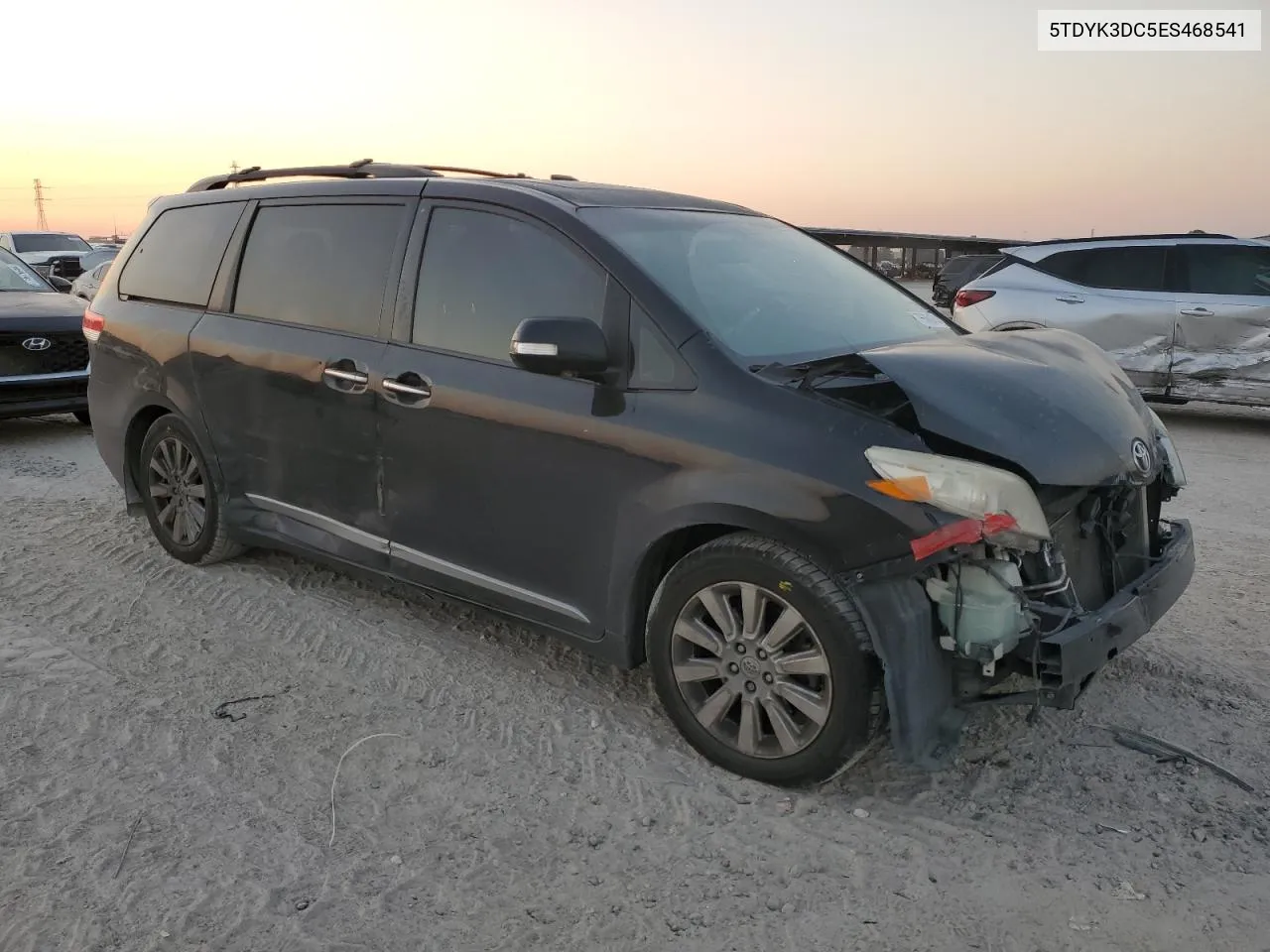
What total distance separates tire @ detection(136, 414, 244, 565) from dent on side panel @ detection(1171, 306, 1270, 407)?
25.9ft

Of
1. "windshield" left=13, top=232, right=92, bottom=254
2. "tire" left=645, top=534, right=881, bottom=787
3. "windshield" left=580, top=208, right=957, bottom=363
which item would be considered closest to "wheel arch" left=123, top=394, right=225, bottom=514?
"windshield" left=580, top=208, right=957, bottom=363

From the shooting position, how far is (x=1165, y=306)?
864cm

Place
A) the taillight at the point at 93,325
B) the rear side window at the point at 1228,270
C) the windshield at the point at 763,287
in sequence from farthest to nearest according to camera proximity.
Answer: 1. the rear side window at the point at 1228,270
2. the taillight at the point at 93,325
3. the windshield at the point at 763,287

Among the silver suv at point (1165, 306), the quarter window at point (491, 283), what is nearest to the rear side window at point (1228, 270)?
the silver suv at point (1165, 306)

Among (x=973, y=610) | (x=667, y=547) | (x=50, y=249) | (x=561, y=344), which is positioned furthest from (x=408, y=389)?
(x=50, y=249)

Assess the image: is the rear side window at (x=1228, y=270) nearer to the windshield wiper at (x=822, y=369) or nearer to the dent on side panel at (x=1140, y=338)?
the dent on side panel at (x=1140, y=338)

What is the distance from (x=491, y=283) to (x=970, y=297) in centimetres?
709

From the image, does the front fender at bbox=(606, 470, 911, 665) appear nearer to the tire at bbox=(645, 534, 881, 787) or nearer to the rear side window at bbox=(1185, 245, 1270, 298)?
the tire at bbox=(645, 534, 881, 787)

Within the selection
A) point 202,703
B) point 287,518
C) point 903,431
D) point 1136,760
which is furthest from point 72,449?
point 1136,760

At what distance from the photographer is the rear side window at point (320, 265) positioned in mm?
3834

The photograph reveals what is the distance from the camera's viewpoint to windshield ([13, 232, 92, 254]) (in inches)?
843

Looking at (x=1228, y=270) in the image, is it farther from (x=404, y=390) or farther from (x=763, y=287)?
(x=404, y=390)

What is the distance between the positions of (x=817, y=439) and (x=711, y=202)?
182cm

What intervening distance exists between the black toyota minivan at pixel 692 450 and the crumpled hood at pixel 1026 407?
0.01 m
